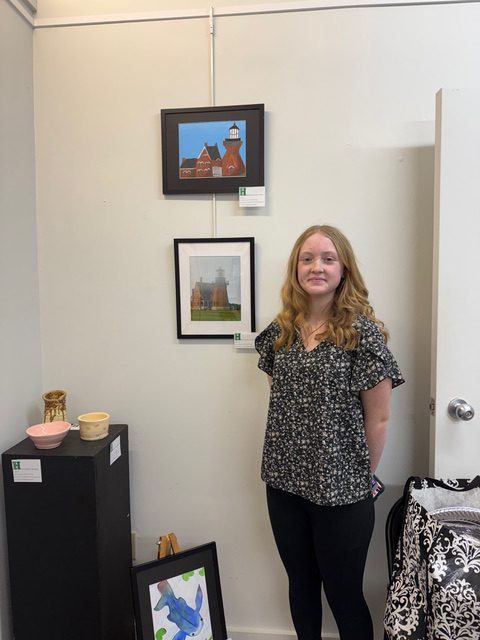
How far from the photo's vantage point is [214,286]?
5.34 ft

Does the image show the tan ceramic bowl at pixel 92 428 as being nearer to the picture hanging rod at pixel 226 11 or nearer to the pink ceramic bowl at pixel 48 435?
the pink ceramic bowl at pixel 48 435

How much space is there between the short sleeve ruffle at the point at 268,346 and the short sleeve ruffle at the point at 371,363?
0.29 meters

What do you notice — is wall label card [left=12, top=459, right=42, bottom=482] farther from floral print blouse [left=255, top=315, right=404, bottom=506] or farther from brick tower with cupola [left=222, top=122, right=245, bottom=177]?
brick tower with cupola [left=222, top=122, right=245, bottom=177]

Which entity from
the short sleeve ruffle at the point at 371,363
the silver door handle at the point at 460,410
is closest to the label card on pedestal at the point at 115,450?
the short sleeve ruffle at the point at 371,363

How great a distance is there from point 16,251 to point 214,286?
2.45ft

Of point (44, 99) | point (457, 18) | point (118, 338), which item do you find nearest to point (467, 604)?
point (118, 338)

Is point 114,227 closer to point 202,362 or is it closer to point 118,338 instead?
point 118,338

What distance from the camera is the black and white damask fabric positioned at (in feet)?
3.49

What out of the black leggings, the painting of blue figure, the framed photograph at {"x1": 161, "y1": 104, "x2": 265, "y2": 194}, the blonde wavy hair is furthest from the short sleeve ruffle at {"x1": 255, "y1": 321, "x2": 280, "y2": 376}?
the painting of blue figure

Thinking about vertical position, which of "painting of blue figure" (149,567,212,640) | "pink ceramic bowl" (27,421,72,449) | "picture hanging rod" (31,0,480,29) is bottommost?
"painting of blue figure" (149,567,212,640)

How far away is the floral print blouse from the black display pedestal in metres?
0.62

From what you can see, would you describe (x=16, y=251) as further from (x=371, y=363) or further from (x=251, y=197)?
(x=371, y=363)

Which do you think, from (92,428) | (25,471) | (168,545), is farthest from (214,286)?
(168,545)

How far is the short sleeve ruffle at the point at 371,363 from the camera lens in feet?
3.92
